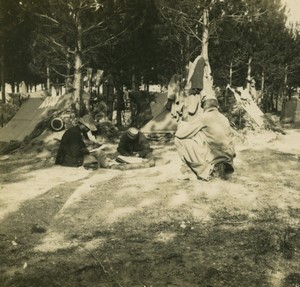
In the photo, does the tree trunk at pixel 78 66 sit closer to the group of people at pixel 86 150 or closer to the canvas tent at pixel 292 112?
the group of people at pixel 86 150

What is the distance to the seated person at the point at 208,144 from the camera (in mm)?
7258

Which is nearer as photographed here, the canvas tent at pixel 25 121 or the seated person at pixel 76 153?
the seated person at pixel 76 153

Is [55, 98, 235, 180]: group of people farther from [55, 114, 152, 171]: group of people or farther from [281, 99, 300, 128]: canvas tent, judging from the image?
[281, 99, 300, 128]: canvas tent

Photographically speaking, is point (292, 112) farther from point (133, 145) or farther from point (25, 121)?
point (133, 145)

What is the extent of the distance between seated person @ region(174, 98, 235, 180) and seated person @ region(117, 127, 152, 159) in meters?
2.18

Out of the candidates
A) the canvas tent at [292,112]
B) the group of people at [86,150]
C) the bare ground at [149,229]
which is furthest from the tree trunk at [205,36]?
the canvas tent at [292,112]

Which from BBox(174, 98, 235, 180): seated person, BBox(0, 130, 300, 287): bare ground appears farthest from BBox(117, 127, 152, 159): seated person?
BBox(174, 98, 235, 180): seated person

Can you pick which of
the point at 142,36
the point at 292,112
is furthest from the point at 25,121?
the point at 292,112

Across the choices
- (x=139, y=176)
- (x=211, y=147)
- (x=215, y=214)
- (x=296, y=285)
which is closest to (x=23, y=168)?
(x=139, y=176)

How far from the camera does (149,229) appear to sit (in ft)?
16.1

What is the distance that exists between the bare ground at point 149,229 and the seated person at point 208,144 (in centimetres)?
28

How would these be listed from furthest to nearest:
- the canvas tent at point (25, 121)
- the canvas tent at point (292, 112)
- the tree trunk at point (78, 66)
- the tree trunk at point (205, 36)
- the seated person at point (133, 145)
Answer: the canvas tent at point (292, 112) < the canvas tent at point (25, 121) < the tree trunk at point (205, 36) < the tree trunk at point (78, 66) < the seated person at point (133, 145)

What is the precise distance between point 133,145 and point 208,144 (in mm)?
2768

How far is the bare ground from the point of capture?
364cm
